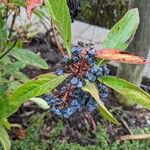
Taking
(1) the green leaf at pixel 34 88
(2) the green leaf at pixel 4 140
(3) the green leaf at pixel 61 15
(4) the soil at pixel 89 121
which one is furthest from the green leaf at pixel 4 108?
(4) the soil at pixel 89 121

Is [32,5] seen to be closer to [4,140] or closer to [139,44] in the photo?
[4,140]

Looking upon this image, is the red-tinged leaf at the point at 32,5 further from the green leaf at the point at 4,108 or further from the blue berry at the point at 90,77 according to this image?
the green leaf at the point at 4,108

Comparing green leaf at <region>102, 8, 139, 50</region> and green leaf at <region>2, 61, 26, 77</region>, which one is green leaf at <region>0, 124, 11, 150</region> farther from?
green leaf at <region>102, 8, 139, 50</region>

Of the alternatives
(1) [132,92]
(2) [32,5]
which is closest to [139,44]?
(1) [132,92]

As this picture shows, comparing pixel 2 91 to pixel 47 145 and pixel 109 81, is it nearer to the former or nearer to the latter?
pixel 109 81

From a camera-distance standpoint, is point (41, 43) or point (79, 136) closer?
point (79, 136)

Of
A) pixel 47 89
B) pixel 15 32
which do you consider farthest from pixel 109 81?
pixel 15 32

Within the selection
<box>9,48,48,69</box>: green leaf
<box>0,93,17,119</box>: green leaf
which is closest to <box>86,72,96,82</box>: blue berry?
<box>0,93,17,119</box>: green leaf
